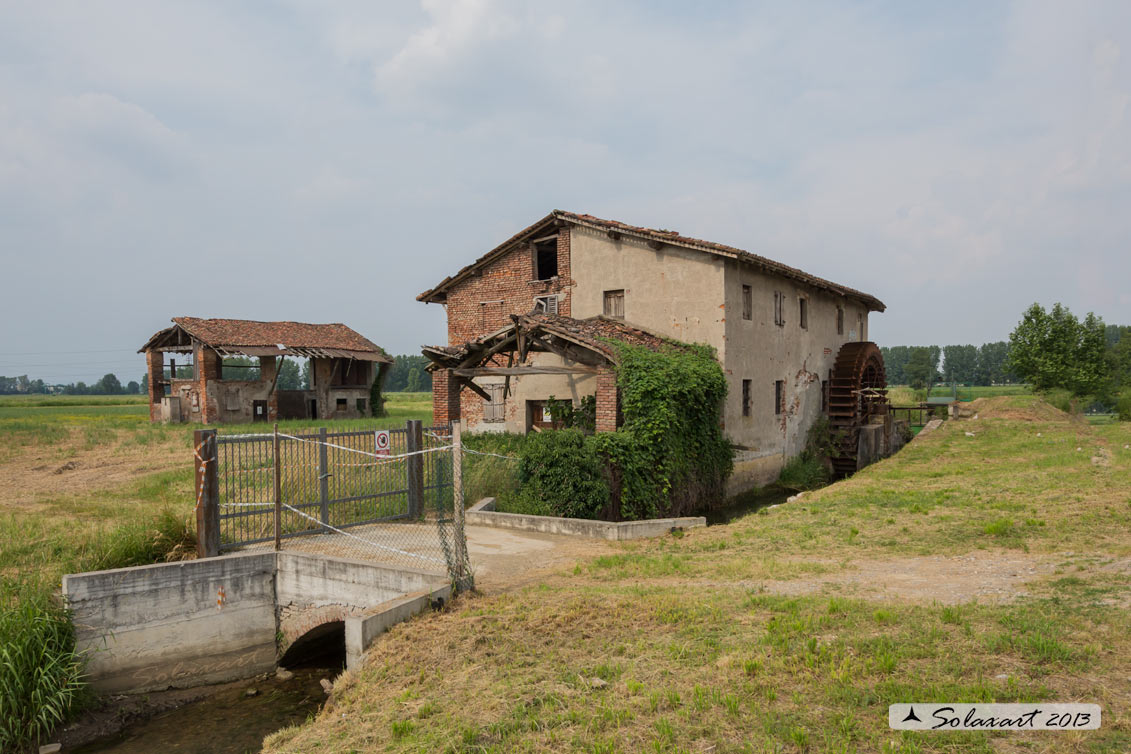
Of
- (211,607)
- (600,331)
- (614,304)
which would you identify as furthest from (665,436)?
Result: (211,607)

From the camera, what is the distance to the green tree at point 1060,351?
35.5 metres

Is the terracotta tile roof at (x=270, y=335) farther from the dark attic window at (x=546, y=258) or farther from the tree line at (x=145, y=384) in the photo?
the tree line at (x=145, y=384)

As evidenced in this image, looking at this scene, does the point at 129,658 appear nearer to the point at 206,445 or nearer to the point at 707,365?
the point at 206,445

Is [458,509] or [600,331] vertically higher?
[600,331]

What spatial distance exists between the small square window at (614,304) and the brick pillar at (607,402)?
14.6ft

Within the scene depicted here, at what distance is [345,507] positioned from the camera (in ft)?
35.4

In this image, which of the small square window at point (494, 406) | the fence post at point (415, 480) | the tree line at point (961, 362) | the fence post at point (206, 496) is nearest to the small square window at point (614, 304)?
the small square window at point (494, 406)

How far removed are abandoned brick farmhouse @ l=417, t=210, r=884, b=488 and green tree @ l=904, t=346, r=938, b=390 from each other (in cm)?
9289

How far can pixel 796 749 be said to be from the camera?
4.01 meters

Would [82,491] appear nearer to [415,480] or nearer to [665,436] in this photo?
Answer: [415,480]

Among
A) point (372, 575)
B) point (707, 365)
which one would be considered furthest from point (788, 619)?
point (707, 365)

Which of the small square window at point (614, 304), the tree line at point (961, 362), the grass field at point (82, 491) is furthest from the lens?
the tree line at point (961, 362)

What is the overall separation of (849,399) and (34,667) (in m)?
22.7

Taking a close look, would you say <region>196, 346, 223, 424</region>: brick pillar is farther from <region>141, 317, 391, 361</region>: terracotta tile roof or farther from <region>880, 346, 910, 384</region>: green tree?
<region>880, 346, 910, 384</region>: green tree
